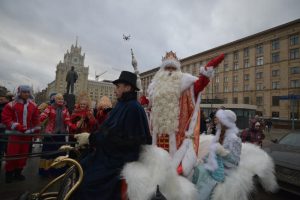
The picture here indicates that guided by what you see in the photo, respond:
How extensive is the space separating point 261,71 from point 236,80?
6.77 m

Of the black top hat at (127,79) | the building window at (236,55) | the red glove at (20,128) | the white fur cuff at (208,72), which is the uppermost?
the building window at (236,55)

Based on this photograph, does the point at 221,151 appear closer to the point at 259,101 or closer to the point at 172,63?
the point at 172,63

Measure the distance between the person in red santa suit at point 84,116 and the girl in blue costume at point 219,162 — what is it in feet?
8.54

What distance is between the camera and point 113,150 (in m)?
2.24

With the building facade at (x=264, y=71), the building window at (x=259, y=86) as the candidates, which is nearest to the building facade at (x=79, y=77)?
the building facade at (x=264, y=71)

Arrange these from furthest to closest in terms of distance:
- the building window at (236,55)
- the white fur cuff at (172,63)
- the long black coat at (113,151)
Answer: the building window at (236,55), the white fur cuff at (172,63), the long black coat at (113,151)

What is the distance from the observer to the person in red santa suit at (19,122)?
15.1 feet

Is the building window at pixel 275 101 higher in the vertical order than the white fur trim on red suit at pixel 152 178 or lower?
higher

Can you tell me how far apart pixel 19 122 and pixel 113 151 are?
354cm

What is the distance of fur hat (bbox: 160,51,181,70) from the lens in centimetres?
367

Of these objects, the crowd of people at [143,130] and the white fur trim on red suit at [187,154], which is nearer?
the crowd of people at [143,130]

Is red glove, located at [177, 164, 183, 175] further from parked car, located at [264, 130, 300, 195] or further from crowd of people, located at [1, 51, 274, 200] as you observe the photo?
parked car, located at [264, 130, 300, 195]

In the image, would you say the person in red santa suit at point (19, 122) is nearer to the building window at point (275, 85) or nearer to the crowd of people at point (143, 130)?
the crowd of people at point (143, 130)

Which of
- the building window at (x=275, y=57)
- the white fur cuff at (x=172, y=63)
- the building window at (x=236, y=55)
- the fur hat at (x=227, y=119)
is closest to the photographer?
the fur hat at (x=227, y=119)
